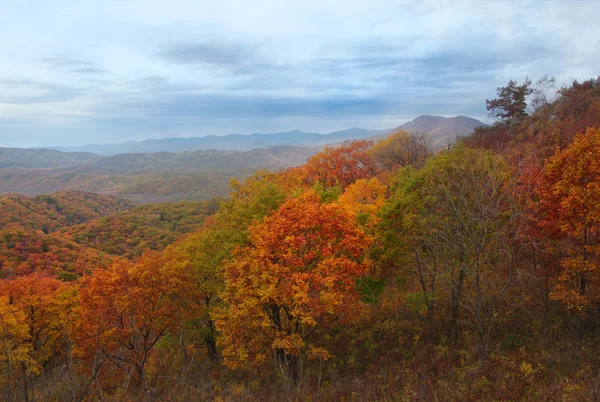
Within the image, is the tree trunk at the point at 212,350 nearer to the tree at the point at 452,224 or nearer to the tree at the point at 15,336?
the tree at the point at 15,336

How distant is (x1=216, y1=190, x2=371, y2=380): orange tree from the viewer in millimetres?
17734

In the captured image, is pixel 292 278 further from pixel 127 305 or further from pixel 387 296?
pixel 387 296

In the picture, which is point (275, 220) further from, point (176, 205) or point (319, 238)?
point (176, 205)

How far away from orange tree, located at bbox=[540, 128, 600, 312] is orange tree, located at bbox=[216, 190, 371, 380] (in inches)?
357

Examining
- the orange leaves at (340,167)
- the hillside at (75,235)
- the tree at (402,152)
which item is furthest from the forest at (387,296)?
the tree at (402,152)

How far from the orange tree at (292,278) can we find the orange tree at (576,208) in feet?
29.8

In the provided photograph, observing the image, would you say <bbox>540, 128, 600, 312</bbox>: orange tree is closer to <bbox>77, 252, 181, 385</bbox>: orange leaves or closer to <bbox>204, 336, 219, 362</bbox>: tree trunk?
<bbox>77, 252, 181, 385</bbox>: orange leaves

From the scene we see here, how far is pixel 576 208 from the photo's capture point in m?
15.9

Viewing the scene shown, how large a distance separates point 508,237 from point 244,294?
47.7ft

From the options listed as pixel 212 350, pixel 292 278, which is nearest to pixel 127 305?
pixel 212 350

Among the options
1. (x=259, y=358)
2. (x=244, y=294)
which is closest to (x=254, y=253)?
(x=244, y=294)

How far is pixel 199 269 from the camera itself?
26.6 metres

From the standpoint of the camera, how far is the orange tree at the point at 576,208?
1550cm

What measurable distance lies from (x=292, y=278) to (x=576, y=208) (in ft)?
44.4
